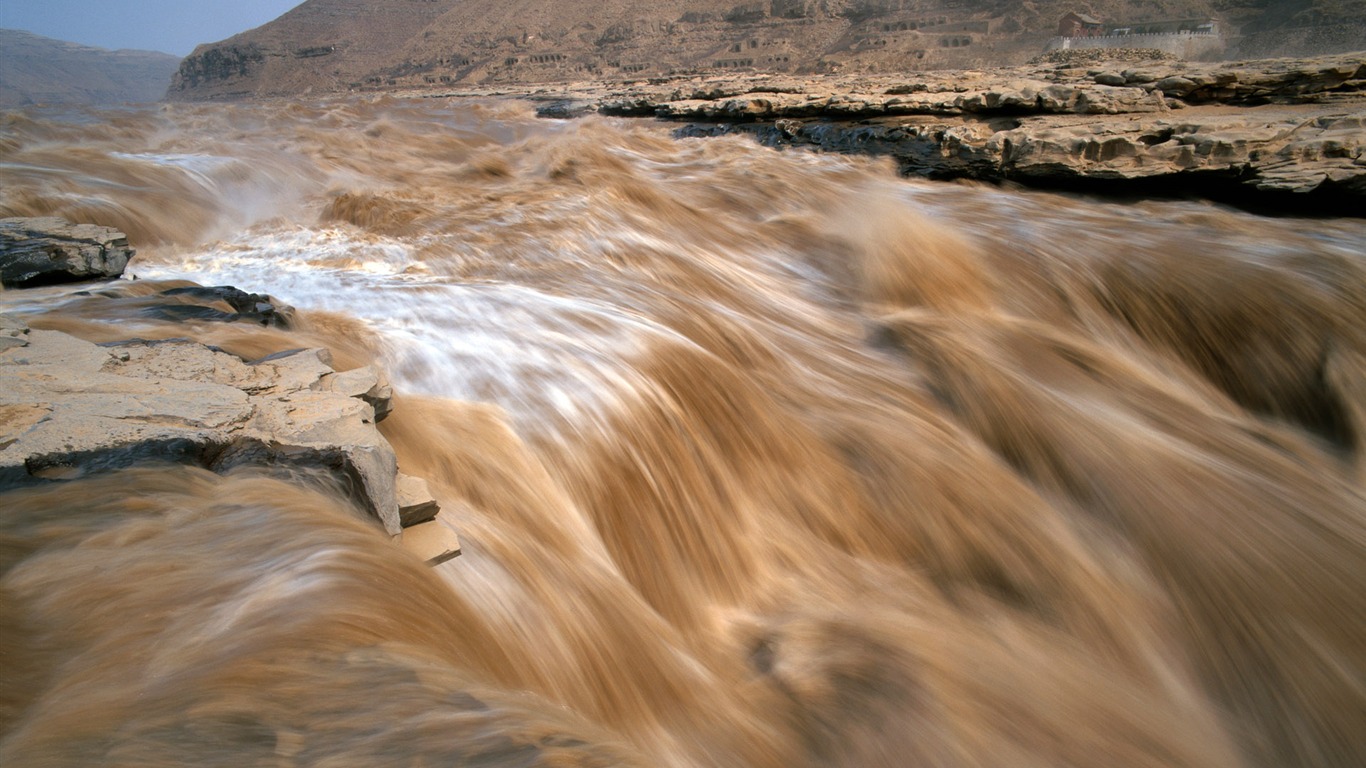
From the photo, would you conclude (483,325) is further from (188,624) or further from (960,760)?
(960,760)

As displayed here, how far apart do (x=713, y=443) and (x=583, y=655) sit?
1.07 meters

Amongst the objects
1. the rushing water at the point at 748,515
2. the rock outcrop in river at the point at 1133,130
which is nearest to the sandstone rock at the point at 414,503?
the rushing water at the point at 748,515

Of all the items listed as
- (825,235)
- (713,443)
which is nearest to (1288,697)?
(713,443)

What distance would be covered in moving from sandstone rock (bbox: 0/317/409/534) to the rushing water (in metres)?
0.07

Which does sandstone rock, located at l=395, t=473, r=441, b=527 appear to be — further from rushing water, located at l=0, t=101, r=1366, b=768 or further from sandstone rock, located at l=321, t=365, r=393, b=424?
sandstone rock, located at l=321, t=365, r=393, b=424

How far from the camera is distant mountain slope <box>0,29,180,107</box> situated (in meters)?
97.9

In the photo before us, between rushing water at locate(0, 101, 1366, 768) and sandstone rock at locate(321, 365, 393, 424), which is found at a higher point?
sandstone rock at locate(321, 365, 393, 424)

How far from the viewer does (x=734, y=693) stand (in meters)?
1.93

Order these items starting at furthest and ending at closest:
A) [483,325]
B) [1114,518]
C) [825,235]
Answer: [825,235] < [483,325] < [1114,518]

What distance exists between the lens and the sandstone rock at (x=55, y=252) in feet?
10.9

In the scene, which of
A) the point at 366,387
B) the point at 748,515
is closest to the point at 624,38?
the point at 748,515

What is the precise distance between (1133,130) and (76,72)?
148 metres

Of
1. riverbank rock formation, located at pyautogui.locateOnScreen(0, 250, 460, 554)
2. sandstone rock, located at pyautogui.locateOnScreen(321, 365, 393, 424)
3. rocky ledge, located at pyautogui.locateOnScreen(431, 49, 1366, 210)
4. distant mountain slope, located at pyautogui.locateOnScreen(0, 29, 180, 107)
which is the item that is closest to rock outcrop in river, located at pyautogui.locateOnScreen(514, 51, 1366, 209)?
rocky ledge, located at pyautogui.locateOnScreen(431, 49, 1366, 210)

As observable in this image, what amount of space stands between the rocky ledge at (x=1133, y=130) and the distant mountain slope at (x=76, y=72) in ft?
355
